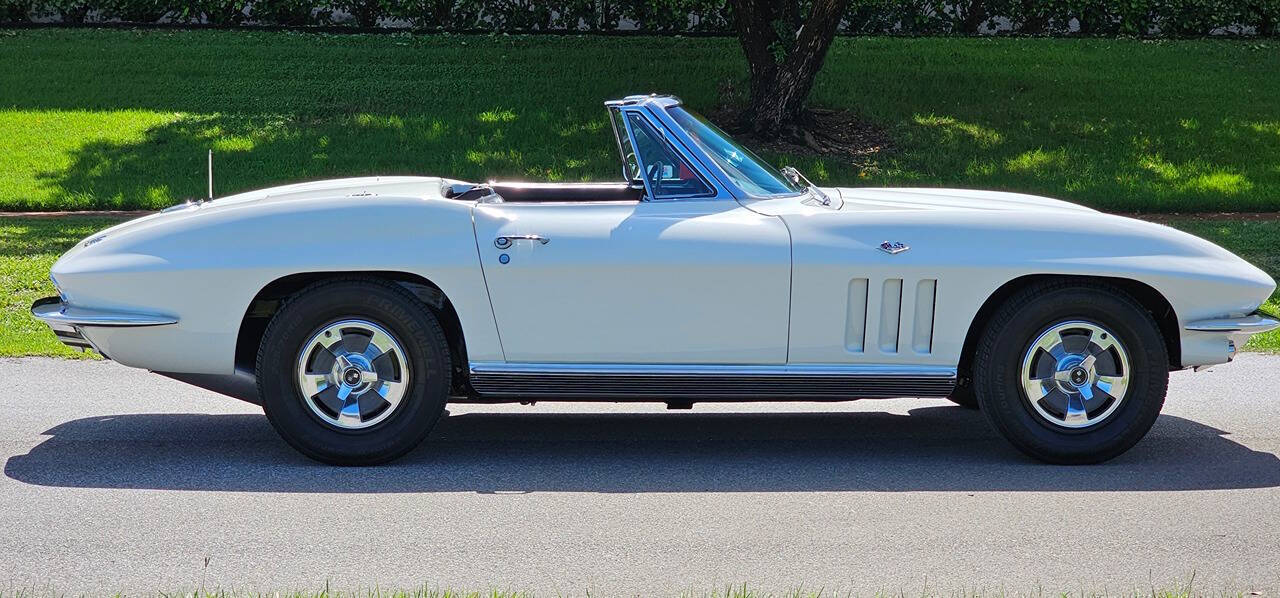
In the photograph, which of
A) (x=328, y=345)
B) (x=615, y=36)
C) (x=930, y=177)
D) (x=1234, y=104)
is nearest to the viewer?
(x=328, y=345)

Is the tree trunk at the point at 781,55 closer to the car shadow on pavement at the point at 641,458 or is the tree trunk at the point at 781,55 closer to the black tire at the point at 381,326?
the car shadow on pavement at the point at 641,458

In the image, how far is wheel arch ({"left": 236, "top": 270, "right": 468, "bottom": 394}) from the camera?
18.4 ft

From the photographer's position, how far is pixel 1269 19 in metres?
20.9

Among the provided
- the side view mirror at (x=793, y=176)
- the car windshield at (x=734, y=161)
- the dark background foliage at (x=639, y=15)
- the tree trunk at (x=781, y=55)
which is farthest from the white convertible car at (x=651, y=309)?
the dark background foliage at (x=639, y=15)

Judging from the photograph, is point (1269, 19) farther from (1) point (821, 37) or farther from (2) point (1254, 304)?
(2) point (1254, 304)

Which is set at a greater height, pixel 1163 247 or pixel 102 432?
pixel 1163 247

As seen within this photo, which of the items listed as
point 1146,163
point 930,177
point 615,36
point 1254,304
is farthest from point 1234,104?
point 1254,304

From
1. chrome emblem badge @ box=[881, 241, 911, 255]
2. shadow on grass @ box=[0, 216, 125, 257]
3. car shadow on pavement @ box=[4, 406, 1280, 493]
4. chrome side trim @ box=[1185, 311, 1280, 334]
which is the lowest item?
car shadow on pavement @ box=[4, 406, 1280, 493]

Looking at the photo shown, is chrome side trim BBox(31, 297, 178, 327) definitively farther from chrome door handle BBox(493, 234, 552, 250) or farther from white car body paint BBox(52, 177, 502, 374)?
chrome door handle BBox(493, 234, 552, 250)

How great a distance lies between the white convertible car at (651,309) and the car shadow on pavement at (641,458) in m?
0.21

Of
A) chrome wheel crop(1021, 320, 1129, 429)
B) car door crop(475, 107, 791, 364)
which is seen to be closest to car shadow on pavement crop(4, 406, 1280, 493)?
chrome wheel crop(1021, 320, 1129, 429)

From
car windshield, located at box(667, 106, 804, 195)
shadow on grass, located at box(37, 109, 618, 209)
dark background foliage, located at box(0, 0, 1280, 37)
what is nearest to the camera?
car windshield, located at box(667, 106, 804, 195)

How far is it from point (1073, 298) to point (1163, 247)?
0.46 metres

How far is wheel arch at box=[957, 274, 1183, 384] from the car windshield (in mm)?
976
